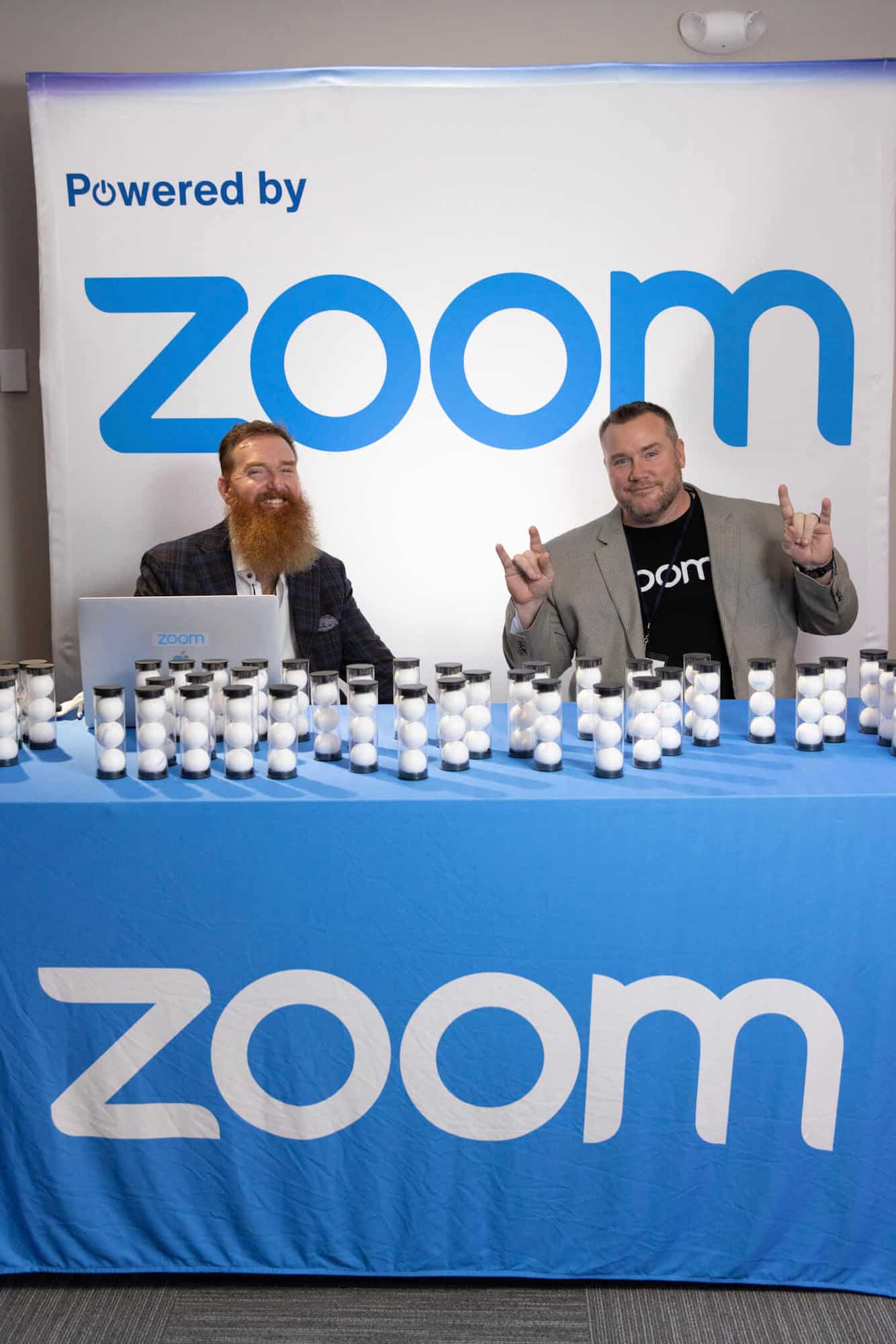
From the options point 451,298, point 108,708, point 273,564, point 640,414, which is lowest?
point 108,708

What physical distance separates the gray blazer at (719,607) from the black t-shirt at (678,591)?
0.04 m

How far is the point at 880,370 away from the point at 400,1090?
9.46 feet

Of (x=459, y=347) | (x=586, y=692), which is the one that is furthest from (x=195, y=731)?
(x=459, y=347)

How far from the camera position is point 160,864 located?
1.77 meters

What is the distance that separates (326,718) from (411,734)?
0.67ft

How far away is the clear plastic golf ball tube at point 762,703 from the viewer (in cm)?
204

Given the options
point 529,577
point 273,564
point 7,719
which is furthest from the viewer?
point 273,564

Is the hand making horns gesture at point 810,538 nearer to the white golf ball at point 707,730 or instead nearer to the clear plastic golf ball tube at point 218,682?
the white golf ball at point 707,730

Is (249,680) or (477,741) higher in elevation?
(249,680)

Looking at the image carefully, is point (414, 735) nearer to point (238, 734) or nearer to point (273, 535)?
point (238, 734)

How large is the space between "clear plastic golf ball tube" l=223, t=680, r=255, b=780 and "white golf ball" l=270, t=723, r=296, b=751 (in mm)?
41

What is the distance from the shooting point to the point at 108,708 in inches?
73.1

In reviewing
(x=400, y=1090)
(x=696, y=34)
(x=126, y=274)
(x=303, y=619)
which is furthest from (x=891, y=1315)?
(x=696, y=34)

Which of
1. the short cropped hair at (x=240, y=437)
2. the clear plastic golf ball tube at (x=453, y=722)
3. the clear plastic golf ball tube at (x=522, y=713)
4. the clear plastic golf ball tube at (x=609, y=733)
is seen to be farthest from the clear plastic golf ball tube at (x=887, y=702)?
the short cropped hair at (x=240, y=437)
